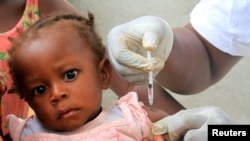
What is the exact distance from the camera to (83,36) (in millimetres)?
744

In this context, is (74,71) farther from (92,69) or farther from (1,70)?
(1,70)

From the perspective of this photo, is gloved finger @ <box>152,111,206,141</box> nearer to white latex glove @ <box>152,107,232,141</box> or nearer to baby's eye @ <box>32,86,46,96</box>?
white latex glove @ <box>152,107,232,141</box>

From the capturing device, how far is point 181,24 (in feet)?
6.97

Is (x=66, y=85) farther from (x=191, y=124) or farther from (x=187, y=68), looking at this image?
(x=187, y=68)

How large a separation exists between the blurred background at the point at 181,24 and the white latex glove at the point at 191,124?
45.9 inches

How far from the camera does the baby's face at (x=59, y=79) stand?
2.26ft

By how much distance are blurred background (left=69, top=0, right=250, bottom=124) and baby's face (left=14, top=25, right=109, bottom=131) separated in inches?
46.9

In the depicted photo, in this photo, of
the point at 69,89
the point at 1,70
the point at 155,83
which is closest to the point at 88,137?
the point at 69,89

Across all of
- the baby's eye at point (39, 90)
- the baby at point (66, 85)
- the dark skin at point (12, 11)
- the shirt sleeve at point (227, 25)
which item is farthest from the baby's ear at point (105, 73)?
the shirt sleeve at point (227, 25)

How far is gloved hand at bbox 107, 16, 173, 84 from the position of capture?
0.82 m

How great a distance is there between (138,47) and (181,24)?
49.3 inches

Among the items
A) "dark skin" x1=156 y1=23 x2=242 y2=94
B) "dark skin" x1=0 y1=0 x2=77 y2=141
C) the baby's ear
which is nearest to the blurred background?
"dark skin" x1=156 y1=23 x2=242 y2=94

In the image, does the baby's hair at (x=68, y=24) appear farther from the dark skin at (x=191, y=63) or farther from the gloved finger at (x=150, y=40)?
the dark skin at (x=191, y=63)

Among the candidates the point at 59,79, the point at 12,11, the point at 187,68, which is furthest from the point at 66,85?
the point at 187,68
